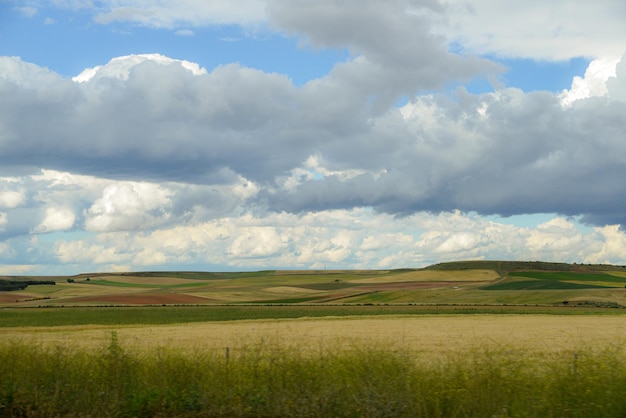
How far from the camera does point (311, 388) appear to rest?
11484 millimetres

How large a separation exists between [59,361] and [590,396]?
9629mm

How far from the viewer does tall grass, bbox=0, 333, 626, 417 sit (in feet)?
34.8

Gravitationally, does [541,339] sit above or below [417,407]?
below

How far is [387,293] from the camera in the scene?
399 feet

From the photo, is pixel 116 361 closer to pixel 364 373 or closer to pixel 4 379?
pixel 4 379

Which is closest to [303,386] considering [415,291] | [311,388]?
[311,388]

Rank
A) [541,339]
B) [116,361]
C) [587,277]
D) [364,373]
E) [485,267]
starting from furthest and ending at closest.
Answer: [485,267] < [587,277] < [541,339] < [116,361] < [364,373]

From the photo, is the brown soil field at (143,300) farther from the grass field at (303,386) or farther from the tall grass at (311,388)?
the tall grass at (311,388)

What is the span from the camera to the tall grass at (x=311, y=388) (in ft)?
34.8

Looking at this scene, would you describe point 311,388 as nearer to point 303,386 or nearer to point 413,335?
point 303,386

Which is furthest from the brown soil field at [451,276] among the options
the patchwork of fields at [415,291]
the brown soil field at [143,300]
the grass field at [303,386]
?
the grass field at [303,386]

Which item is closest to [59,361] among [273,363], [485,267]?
[273,363]

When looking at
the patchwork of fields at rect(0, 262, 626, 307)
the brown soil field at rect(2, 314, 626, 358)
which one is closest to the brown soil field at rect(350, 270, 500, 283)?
the patchwork of fields at rect(0, 262, 626, 307)

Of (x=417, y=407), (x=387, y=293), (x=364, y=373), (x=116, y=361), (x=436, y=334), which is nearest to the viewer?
(x=417, y=407)
